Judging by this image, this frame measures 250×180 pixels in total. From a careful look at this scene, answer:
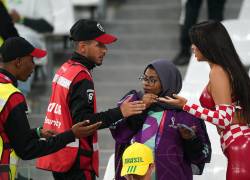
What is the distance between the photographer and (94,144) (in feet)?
16.0

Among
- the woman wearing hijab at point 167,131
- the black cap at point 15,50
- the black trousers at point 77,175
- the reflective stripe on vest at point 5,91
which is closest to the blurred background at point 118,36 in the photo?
the black trousers at point 77,175

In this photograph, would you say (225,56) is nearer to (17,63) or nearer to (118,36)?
(17,63)

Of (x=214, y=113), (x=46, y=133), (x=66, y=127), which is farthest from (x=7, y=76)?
(x=214, y=113)

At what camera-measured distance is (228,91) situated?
455 cm

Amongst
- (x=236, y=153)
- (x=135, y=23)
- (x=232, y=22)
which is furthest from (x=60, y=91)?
(x=135, y=23)

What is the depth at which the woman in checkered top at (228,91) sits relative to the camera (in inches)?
179

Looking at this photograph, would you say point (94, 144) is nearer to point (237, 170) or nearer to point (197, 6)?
point (237, 170)

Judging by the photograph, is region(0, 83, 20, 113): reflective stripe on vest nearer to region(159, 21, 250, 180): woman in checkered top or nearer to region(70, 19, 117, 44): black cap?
region(70, 19, 117, 44): black cap

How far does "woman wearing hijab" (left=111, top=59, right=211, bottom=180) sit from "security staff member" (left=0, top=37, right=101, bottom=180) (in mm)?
302

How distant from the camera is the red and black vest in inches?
189

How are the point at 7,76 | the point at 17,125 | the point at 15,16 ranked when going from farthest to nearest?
1. the point at 15,16
2. the point at 7,76
3. the point at 17,125

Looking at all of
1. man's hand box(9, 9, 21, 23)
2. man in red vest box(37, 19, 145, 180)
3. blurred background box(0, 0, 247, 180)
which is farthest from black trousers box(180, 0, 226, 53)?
man in red vest box(37, 19, 145, 180)

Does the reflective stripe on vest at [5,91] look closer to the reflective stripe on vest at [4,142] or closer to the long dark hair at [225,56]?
the reflective stripe on vest at [4,142]

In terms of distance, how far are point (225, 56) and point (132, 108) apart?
59 centimetres
